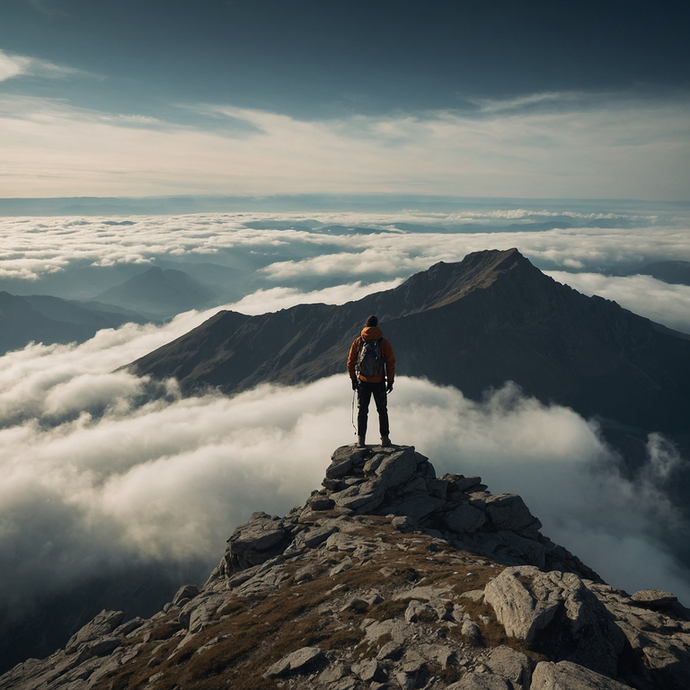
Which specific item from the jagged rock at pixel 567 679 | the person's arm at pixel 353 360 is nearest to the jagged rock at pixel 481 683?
the jagged rock at pixel 567 679

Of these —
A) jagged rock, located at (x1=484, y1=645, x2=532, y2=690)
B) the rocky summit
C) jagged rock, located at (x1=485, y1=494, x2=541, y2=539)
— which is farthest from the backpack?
jagged rock, located at (x1=484, y1=645, x2=532, y2=690)

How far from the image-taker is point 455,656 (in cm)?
1312

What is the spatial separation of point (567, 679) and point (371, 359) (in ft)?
69.6

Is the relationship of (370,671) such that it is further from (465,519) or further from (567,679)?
(465,519)

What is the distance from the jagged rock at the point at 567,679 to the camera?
10383mm

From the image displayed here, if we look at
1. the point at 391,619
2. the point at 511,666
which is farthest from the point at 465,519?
the point at 511,666

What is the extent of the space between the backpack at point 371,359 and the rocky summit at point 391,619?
9.69 metres

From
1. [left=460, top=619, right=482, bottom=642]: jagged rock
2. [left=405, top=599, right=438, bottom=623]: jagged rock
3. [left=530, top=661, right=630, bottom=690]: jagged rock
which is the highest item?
[left=530, top=661, right=630, bottom=690]: jagged rock

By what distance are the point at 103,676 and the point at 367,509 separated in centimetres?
1953

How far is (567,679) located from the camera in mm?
10602

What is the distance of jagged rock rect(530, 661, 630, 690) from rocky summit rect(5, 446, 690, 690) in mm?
45

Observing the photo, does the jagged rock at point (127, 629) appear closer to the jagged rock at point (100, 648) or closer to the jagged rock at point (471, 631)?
the jagged rock at point (100, 648)

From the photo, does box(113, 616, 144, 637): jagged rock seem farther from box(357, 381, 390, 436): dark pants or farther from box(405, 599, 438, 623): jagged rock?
box(405, 599, 438, 623): jagged rock

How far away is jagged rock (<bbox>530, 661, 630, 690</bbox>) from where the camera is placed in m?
10.4
